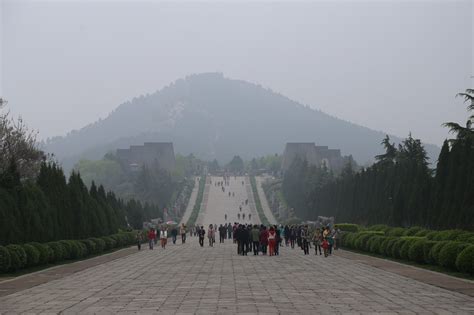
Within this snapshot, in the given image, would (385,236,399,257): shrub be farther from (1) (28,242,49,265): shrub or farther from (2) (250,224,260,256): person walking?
(1) (28,242,49,265): shrub

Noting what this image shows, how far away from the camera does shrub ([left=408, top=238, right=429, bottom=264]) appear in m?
27.3

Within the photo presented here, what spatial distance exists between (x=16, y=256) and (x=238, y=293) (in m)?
9.62

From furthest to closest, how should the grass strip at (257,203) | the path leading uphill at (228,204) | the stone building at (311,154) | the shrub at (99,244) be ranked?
the stone building at (311,154) → the path leading uphill at (228,204) → the grass strip at (257,203) → the shrub at (99,244)

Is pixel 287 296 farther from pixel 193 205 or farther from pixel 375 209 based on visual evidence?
pixel 193 205

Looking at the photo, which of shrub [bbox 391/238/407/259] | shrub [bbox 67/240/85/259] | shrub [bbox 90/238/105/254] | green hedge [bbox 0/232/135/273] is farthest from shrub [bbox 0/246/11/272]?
shrub [bbox 90/238/105/254]

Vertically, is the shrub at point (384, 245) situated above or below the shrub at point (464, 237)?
below

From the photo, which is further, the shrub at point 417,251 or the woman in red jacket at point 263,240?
the woman in red jacket at point 263,240

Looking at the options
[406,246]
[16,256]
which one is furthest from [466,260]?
[16,256]

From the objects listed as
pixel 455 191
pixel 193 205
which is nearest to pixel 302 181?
pixel 193 205

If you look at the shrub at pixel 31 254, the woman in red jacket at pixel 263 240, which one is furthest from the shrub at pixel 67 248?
the woman in red jacket at pixel 263 240

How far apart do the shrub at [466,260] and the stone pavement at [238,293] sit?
5.27 ft

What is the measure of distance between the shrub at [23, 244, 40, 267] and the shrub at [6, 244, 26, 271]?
51cm

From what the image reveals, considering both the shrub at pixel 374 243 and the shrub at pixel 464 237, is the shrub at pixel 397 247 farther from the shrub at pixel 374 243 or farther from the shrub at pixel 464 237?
the shrub at pixel 464 237

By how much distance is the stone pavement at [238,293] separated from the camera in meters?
14.6
